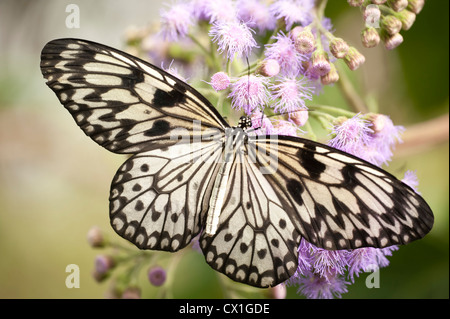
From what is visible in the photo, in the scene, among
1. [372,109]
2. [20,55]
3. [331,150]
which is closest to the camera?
[331,150]

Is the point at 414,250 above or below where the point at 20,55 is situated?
below

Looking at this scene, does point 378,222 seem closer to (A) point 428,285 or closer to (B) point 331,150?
(B) point 331,150

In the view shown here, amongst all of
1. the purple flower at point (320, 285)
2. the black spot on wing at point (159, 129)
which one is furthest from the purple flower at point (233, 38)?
the purple flower at point (320, 285)

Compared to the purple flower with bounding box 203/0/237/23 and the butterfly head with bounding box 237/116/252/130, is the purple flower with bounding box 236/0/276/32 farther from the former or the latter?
the butterfly head with bounding box 237/116/252/130

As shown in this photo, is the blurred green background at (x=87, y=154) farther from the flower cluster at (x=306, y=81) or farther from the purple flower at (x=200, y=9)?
the purple flower at (x=200, y=9)

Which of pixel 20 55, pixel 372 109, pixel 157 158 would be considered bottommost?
pixel 157 158

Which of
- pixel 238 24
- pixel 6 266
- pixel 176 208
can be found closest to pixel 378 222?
pixel 176 208

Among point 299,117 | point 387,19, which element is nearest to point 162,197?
point 299,117

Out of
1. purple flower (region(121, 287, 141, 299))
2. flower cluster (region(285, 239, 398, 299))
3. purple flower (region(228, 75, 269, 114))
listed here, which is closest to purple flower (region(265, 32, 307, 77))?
purple flower (region(228, 75, 269, 114))
